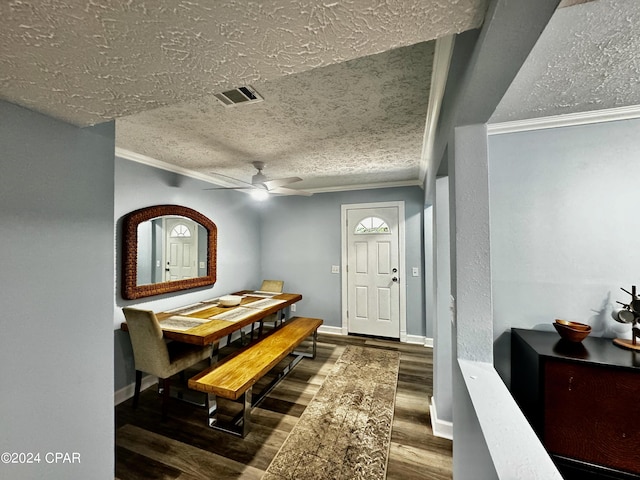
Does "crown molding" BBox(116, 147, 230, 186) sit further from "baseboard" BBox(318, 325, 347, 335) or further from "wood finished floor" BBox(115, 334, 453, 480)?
"baseboard" BBox(318, 325, 347, 335)

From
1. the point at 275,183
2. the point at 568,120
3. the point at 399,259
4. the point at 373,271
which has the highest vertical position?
the point at 568,120

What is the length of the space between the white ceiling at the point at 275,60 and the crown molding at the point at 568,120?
0.07 meters

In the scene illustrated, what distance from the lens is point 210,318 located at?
8.26 feet

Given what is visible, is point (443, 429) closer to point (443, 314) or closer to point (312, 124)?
point (443, 314)

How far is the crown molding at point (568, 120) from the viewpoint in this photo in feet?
5.16

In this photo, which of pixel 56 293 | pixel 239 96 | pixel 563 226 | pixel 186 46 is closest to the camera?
pixel 186 46

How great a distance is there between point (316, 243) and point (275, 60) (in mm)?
3723

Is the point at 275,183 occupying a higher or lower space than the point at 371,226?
higher

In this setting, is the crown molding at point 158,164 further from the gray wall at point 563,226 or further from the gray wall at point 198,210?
the gray wall at point 563,226

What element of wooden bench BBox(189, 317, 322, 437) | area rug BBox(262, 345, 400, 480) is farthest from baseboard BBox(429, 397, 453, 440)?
wooden bench BBox(189, 317, 322, 437)

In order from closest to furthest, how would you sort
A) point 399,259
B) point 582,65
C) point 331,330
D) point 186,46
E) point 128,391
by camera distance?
point 186,46 < point 582,65 < point 128,391 < point 399,259 < point 331,330

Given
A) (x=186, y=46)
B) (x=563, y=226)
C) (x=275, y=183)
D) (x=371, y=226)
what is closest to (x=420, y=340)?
(x=371, y=226)

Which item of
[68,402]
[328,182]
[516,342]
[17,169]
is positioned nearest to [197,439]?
[68,402]

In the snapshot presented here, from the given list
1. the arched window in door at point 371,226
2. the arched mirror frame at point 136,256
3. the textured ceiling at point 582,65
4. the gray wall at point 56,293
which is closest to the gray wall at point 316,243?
the arched window in door at point 371,226
